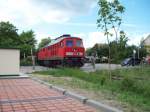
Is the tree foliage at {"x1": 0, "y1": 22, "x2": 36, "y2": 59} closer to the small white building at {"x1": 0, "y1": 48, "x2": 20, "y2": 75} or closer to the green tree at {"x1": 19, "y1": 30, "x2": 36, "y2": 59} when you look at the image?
the green tree at {"x1": 19, "y1": 30, "x2": 36, "y2": 59}

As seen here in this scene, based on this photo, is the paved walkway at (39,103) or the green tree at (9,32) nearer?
the paved walkway at (39,103)

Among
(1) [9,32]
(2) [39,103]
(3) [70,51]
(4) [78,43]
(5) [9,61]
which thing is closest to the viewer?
(2) [39,103]

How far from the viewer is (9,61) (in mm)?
18781

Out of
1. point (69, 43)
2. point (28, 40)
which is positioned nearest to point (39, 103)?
point (69, 43)

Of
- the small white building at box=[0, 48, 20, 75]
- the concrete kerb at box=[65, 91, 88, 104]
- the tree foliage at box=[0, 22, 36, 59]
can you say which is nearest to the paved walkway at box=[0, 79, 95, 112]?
the concrete kerb at box=[65, 91, 88, 104]

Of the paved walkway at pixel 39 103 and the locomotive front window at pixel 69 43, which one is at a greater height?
the locomotive front window at pixel 69 43

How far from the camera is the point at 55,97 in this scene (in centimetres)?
977

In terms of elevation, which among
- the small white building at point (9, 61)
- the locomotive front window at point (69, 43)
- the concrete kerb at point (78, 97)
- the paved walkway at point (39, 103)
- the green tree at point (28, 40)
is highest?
the green tree at point (28, 40)

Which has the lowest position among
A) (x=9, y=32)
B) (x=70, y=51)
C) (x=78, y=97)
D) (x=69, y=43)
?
(x=78, y=97)

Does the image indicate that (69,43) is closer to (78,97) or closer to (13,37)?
(78,97)

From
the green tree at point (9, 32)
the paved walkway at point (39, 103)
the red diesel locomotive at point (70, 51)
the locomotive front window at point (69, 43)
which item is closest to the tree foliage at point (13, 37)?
the green tree at point (9, 32)

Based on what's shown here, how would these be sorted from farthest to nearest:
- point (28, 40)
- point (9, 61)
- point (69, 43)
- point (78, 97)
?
point (28, 40) < point (69, 43) < point (9, 61) < point (78, 97)

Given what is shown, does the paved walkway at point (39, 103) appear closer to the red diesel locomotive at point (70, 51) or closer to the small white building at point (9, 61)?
the small white building at point (9, 61)

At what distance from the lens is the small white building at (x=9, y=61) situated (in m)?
18.5
